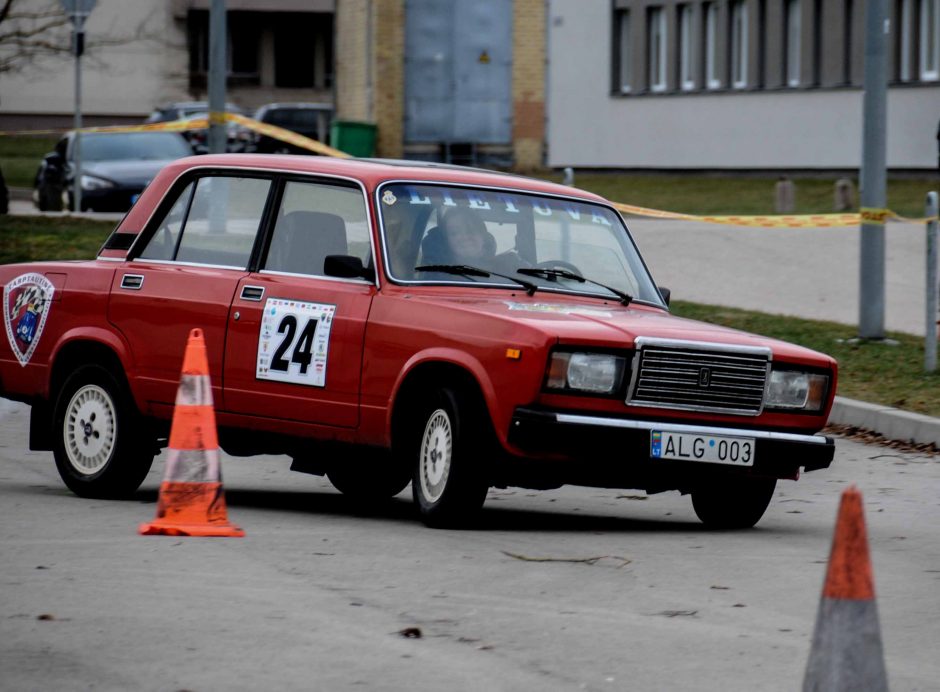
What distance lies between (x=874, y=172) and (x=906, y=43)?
2666 cm

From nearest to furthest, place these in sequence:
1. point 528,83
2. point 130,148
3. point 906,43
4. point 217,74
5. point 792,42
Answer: point 217,74, point 130,148, point 906,43, point 792,42, point 528,83

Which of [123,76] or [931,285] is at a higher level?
[123,76]

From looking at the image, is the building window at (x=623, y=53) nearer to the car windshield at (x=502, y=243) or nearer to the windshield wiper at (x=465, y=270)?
the car windshield at (x=502, y=243)

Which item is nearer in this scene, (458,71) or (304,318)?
(304,318)

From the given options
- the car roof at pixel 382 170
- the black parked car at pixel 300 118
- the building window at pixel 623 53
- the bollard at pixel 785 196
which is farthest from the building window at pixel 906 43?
the car roof at pixel 382 170

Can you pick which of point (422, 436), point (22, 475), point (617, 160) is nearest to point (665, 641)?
point (422, 436)

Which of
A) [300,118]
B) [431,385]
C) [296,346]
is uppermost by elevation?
[300,118]

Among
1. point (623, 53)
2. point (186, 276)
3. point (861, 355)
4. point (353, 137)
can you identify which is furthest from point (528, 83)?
point (186, 276)

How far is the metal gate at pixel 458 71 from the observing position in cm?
5081

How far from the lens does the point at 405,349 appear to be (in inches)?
364

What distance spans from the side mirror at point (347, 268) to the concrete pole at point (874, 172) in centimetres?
864

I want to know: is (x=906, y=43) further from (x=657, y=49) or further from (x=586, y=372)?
(x=586, y=372)

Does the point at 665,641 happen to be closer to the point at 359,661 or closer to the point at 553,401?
the point at 359,661

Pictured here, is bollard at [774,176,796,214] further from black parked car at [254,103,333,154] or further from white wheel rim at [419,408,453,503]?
white wheel rim at [419,408,453,503]
